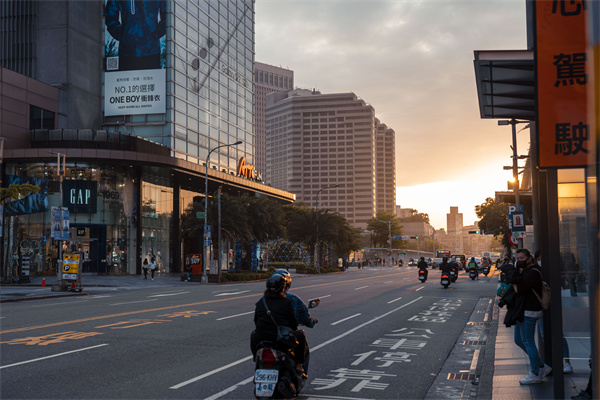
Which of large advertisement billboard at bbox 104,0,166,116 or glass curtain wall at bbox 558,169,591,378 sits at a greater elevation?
large advertisement billboard at bbox 104,0,166,116

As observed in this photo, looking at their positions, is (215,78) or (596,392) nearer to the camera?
(596,392)

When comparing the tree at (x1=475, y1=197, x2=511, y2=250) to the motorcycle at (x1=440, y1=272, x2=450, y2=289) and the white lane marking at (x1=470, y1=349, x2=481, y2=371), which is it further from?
the white lane marking at (x1=470, y1=349, x2=481, y2=371)

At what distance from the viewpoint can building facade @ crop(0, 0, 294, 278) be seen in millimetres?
54531

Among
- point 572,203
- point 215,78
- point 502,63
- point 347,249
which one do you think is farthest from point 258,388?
point 347,249

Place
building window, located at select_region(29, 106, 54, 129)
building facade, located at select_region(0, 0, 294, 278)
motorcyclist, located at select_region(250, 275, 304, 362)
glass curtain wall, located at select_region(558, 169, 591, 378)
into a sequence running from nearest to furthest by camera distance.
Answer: motorcyclist, located at select_region(250, 275, 304, 362), glass curtain wall, located at select_region(558, 169, 591, 378), building facade, located at select_region(0, 0, 294, 278), building window, located at select_region(29, 106, 54, 129)

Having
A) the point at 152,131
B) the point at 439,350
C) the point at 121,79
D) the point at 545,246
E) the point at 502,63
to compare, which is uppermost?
the point at 121,79

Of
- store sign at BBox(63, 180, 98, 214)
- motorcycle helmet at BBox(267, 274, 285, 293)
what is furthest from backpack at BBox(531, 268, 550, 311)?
store sign at BBox(63, 180, 98, 214)

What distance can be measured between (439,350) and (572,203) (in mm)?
5578

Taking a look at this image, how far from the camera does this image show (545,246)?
29.1 ft

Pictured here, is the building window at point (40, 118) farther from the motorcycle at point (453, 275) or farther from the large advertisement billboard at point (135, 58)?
the motorcycle at point (453, 275)

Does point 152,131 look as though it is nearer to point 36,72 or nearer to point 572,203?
point 36,72

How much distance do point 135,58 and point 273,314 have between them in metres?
61.6

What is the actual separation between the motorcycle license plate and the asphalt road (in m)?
1.27

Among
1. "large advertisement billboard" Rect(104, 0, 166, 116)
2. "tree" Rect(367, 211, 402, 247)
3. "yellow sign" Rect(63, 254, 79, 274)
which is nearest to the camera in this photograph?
"yellow sign" Rect(63, 254, 79, 274)
